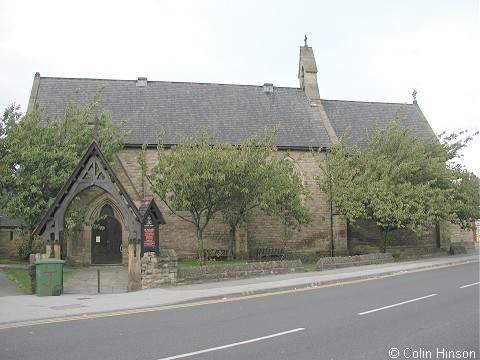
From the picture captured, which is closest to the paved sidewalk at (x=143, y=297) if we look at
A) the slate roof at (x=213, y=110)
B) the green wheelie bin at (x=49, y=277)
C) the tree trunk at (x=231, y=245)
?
the green wheelie bin at (x=49, y=277)

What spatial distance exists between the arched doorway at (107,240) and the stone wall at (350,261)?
1079cm

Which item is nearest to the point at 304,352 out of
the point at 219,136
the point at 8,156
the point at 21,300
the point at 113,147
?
the point at 21,300

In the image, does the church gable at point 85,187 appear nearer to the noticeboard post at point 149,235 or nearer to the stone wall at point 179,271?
the noticeboard post at point 149,235

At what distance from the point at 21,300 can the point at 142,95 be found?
20.3 metres

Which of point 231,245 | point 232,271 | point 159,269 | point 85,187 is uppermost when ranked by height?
point 85,187

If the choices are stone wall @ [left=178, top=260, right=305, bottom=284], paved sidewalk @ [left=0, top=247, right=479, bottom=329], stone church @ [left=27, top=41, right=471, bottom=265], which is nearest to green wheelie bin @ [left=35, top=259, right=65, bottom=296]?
paved sidewalk @ [left=0, top=247, right=479, bottom=329]

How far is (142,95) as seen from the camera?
31.1 meters

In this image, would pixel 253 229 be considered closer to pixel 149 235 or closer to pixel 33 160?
pixel 149 235

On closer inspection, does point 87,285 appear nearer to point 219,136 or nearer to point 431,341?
point 431,341

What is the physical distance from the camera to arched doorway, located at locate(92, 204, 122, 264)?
25188 mm

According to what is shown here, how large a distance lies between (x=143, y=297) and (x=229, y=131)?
58.0 ft

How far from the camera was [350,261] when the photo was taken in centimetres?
2297

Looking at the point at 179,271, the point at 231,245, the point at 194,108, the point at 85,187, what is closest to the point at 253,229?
the point at 231,245

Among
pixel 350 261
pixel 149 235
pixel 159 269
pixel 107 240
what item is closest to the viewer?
pixel 159 269
